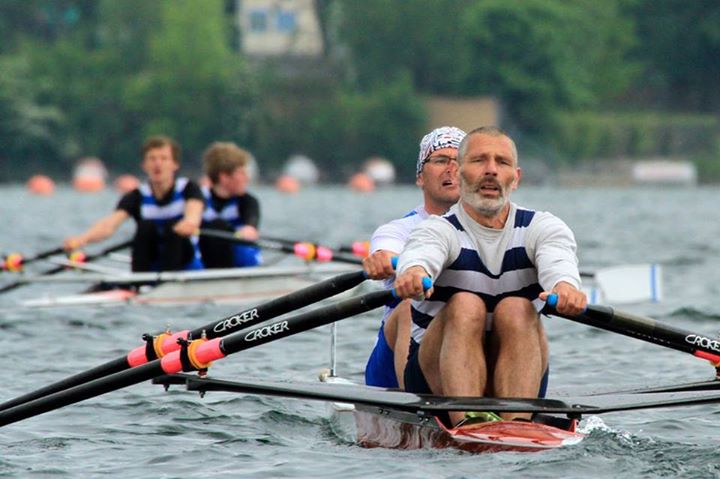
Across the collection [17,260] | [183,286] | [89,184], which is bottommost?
[183,286]

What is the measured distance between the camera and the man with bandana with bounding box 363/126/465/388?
8.26 metres

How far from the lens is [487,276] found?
7.66 meters

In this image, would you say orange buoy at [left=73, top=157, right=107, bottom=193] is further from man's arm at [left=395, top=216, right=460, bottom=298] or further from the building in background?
man's arm at [left=395, top=216, right=460, bottom=298]

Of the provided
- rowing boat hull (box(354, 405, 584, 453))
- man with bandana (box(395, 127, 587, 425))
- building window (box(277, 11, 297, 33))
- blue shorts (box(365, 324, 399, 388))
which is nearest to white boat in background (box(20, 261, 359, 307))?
blue shorts (box(365, 324, 399, 388))

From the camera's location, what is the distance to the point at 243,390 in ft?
25.2

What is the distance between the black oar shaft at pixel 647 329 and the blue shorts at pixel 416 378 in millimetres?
356

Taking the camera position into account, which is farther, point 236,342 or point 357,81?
point 357,81

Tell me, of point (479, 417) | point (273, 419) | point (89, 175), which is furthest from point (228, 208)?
point (89, 175)

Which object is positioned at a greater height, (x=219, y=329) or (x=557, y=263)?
(x=557, y=263)

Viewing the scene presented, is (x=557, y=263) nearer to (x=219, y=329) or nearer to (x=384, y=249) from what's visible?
(x=384, y=249)

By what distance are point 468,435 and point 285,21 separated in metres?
87.5

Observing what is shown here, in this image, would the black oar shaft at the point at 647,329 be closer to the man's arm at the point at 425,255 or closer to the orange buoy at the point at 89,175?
the man's arm at the point at 425,255

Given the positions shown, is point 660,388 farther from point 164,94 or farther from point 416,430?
point 164,94

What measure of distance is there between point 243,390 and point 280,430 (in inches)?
54.5
